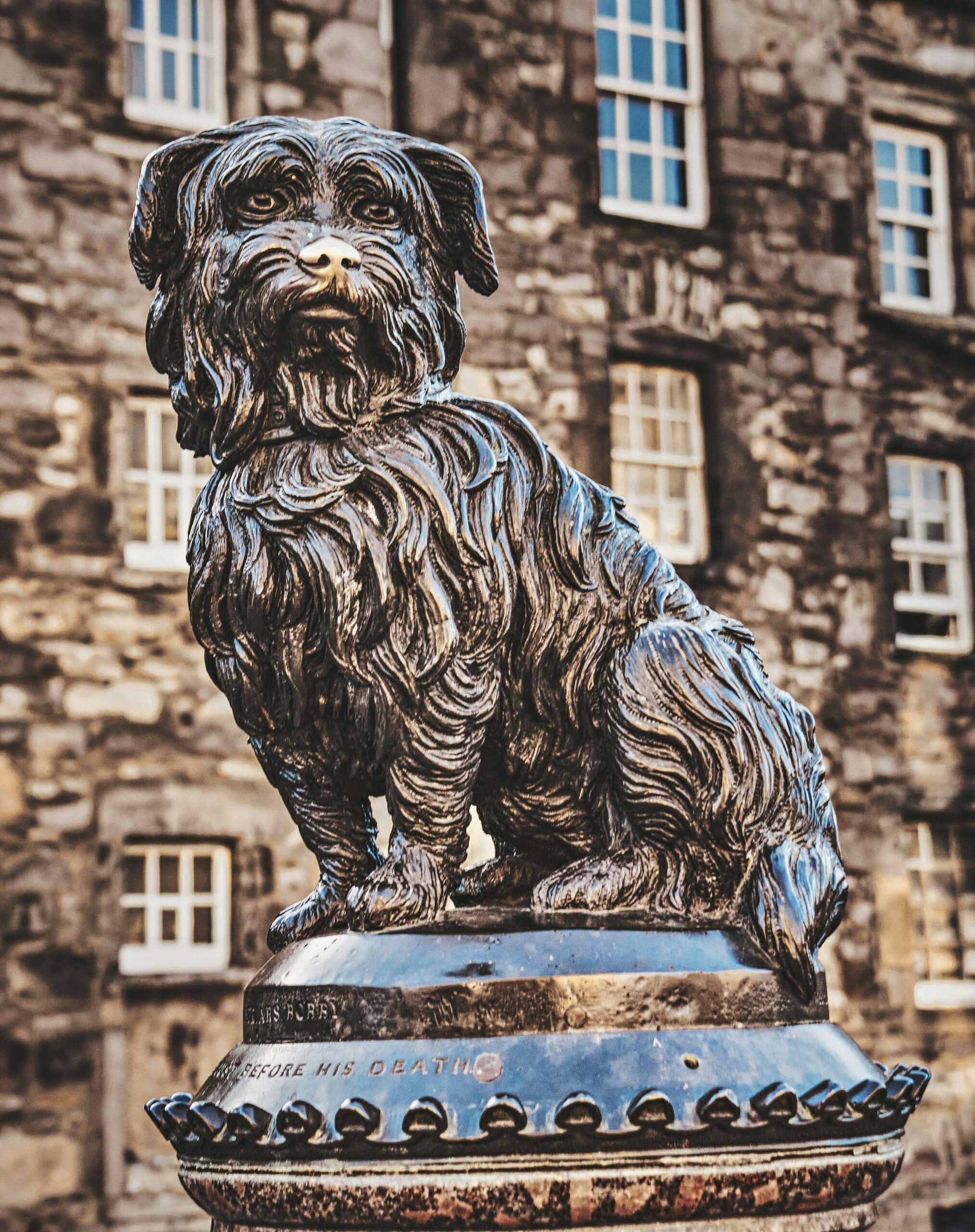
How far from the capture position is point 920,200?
1480 cm

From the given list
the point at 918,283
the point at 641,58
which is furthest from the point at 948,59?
the point at 641,58

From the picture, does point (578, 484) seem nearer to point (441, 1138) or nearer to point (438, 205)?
point (438, 205)

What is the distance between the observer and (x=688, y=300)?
13.0m

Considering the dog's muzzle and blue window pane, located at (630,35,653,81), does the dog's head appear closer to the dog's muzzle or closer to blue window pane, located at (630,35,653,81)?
the dog's muzzle

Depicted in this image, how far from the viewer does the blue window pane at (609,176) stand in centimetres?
1312

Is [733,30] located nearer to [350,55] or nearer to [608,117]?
[608,117]

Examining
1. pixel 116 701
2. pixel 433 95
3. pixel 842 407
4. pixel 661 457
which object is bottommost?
pixel 116 701

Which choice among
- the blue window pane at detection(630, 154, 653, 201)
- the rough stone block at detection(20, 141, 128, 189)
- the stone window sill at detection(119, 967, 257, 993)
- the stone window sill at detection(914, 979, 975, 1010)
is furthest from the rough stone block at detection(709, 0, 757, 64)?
the stone window sill at detection(119, 967, 257, 993)

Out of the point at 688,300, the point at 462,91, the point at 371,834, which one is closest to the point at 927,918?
the point at 688,300

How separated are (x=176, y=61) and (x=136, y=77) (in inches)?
11.8

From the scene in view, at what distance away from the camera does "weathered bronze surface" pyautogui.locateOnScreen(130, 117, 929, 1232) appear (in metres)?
2.38

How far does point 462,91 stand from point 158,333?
32.6 ft

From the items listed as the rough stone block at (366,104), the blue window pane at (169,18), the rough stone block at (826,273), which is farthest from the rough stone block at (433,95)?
the rough stone block at (826,273)

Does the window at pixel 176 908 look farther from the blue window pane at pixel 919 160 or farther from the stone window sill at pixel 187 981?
the blue window pane at pixel 919 160
